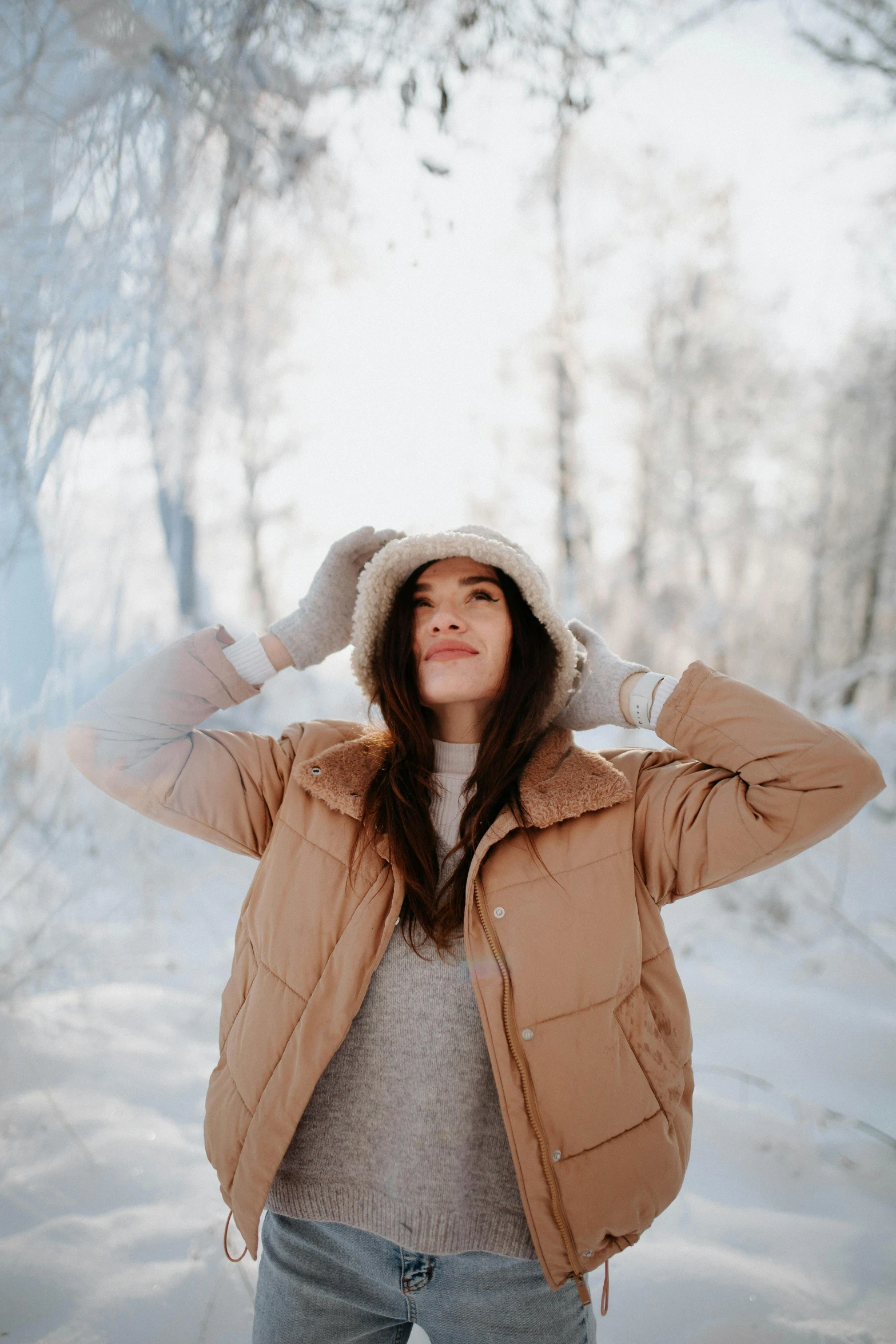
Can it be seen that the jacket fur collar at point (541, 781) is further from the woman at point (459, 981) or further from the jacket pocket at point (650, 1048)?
the jacket pocket at point (650, 1048)

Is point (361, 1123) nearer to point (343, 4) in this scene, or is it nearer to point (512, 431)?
point (343, 4)

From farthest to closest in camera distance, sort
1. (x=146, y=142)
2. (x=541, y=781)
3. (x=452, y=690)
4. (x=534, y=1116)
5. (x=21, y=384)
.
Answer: (x=146, y=142)
(x=21, y=384)
(x=452, y=690)
(x=541, y=781)
(x=534, y=1116)

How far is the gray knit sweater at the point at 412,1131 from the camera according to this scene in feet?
Result: 3.62

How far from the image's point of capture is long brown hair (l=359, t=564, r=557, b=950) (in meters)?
1.23

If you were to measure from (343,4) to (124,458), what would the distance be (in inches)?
57.3

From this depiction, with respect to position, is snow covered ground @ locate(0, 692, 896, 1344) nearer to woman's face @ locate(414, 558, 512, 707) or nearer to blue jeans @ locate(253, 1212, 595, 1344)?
blue jeans @ locate(253, 1212, 595, 1344)

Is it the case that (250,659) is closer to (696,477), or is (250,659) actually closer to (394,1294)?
(394,1294)

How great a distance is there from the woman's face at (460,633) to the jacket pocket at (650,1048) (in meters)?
0.61

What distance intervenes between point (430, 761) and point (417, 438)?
1946 mm

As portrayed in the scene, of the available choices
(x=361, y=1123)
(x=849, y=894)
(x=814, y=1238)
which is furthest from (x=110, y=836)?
(x=849, y=894)

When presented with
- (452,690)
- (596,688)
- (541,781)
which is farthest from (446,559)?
(541,781)

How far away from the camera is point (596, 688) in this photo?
145cm

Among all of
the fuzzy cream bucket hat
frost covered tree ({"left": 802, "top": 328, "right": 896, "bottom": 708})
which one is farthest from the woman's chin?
frost covered tree ({"left": 802, "top": 328, "right": 896, "bottom": 708})

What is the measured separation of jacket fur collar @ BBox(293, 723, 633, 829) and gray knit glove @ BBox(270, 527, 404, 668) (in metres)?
0.22
